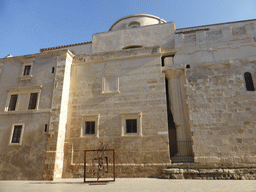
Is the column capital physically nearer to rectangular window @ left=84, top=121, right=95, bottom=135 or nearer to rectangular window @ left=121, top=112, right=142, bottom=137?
rectangular window @ left=121, top=112, right=142, bottom=137

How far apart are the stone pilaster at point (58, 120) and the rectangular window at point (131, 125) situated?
157 inches

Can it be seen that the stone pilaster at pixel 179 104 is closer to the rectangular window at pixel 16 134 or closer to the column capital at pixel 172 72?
the column capital at pixel 172 72

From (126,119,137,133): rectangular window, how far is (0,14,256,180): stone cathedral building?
6cm

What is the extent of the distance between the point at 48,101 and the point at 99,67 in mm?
3965

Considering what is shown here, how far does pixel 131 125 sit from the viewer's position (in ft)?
37.1

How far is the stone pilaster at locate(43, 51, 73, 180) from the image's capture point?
10.6 meters

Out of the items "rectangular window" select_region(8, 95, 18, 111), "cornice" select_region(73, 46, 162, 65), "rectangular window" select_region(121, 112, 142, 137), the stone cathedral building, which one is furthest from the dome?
"rectangular window" select_region(8, 95, 18, 111)

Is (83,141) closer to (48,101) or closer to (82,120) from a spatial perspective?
(82,120)

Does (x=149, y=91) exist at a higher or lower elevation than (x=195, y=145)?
higher

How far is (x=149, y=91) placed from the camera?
11.6m

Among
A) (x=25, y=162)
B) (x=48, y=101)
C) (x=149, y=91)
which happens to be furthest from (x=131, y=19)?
(x=25, y=162)

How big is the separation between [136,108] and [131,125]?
1.06 m

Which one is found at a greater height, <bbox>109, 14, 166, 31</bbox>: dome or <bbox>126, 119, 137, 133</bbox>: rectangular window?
<bbox>109, 14, 166, 31</bbox>: dome

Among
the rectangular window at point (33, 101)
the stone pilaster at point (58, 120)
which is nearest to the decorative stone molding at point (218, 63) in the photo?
the stone pilaster at point (58, 120)
